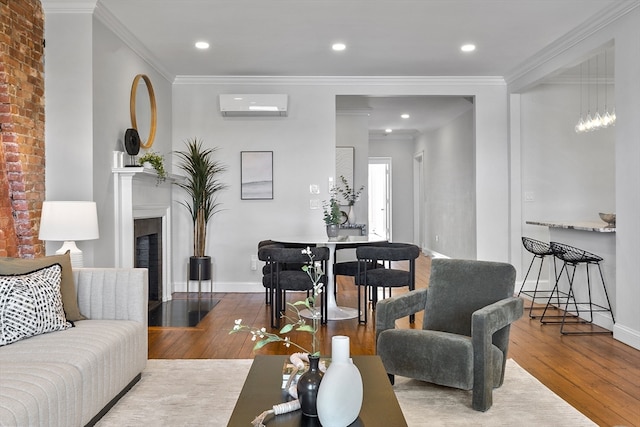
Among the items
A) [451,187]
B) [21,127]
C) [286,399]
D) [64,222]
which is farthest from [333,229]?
[451,187]

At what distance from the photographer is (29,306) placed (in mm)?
2527

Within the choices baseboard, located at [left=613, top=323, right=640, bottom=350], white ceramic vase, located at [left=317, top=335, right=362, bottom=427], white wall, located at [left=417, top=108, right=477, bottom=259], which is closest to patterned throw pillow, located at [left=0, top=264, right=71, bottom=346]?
white ceramic vase, located at [left=317, top=335, right=362, bottom=427]

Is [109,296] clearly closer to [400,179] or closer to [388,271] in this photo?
[388,271]

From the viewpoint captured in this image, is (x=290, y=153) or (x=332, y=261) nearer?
(x=332, y=261)

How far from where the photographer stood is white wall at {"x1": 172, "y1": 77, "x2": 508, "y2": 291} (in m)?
6.32

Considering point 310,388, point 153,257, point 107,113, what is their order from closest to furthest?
1. point 310,388
2. point 107,113
3. point 153,257

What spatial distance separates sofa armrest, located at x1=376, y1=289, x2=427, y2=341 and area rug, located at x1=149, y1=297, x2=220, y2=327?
230 cm

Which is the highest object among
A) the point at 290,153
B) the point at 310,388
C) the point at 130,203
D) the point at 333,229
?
the point at 290,153

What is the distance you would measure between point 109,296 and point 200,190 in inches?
115

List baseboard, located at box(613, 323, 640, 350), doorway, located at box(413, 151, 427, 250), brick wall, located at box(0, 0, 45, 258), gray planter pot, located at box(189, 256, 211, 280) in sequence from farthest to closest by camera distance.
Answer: doorway, located at box(413, 151, 427, 250)
gray planter pot, located at box(189, 256, 211, 280)
baseboard, located at box(613, 323, 640, 350)
brick wall, located at box(0, 0, 45, 258)

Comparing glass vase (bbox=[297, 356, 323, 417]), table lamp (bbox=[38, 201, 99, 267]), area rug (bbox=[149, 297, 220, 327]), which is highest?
table lamp (bbox=[38, 201, 99, 267])

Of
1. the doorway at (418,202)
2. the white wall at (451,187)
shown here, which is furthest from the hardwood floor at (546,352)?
the doorway at (418,202)

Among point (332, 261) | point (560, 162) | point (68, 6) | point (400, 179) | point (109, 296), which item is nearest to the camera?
point (109, 296)

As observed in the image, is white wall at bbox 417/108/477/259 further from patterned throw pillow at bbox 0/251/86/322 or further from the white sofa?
patterned throw pillow at bbox 0/251/86/322
